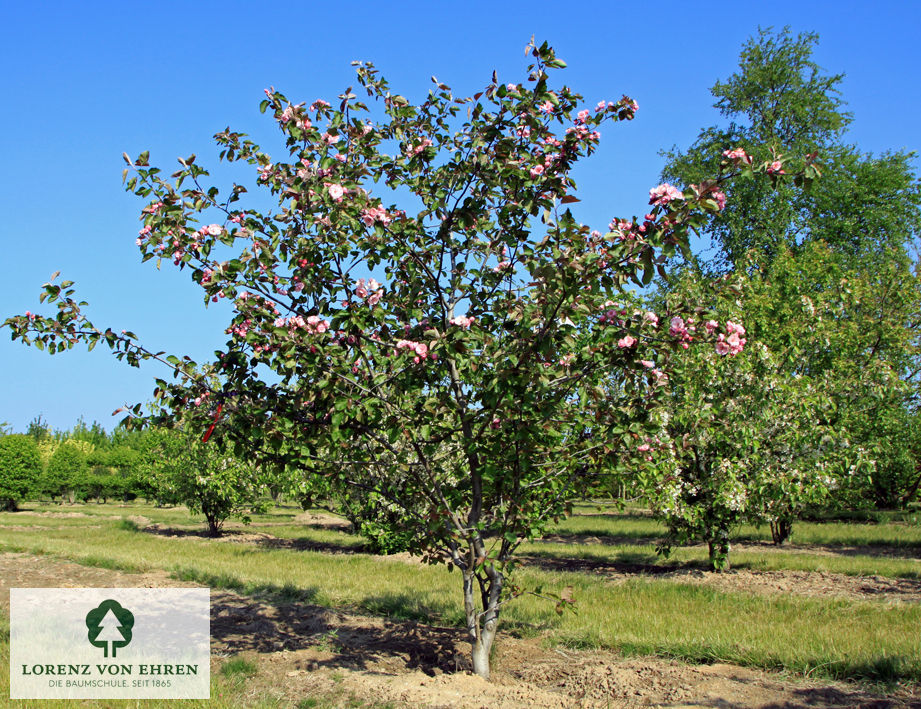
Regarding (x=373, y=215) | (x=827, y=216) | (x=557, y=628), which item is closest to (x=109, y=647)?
(x=557, y=628)

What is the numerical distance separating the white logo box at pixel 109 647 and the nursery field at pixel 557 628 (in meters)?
0.23

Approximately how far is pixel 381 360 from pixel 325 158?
177 centimetres

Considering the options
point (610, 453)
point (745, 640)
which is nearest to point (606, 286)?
point (610, 453)

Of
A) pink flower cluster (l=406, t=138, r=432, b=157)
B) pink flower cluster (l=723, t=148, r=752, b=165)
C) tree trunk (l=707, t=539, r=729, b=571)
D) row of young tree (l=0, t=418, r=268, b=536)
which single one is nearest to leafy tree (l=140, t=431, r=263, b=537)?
row of young tree (l=0, t=418, r=268, b=536)

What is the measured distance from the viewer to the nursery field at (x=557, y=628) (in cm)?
580

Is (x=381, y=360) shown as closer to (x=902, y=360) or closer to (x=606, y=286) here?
(x=606, y=286)

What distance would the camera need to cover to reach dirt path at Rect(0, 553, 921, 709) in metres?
5.55

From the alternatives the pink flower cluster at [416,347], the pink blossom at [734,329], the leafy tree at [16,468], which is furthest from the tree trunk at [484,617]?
the leafy tree at [16,468]

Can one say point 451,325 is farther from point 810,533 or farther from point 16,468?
point 16,468

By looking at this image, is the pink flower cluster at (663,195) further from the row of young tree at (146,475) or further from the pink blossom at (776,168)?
the row of young tree at (146,475)

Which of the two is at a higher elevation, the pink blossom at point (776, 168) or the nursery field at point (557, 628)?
the pink blossom at point (776, 168)

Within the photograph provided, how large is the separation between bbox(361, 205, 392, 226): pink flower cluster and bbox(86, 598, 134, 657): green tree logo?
5.08 m

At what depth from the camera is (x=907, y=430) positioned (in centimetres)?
1850

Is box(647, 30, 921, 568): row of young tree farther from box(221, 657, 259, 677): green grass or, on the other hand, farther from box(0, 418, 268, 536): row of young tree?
box(0, 418, 268, 536): row of young tree
